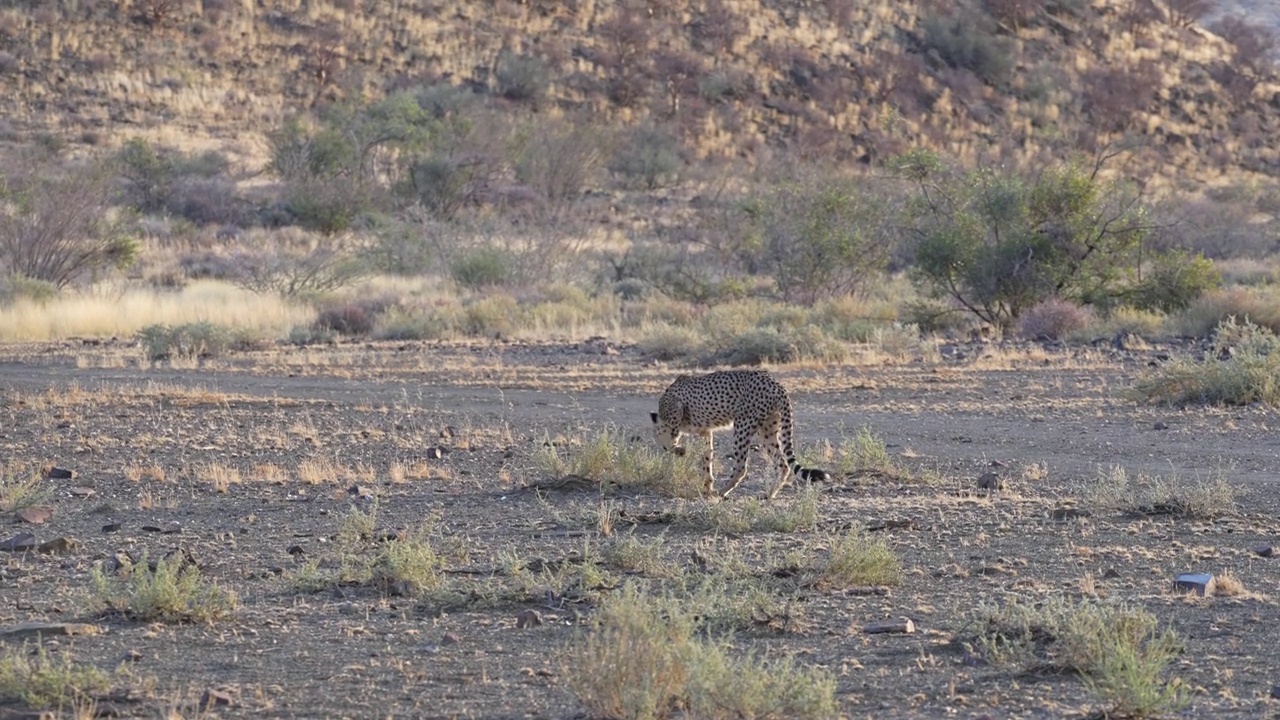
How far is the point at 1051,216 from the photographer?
2766cm

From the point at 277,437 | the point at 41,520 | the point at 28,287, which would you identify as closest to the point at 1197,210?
the point at 28,287

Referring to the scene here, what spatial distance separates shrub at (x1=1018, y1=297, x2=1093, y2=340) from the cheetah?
46.6 ft

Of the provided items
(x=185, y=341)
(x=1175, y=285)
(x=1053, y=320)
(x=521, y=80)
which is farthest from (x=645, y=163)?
(x=185, y=341)

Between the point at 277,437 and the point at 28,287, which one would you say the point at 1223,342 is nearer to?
the point at 277,437

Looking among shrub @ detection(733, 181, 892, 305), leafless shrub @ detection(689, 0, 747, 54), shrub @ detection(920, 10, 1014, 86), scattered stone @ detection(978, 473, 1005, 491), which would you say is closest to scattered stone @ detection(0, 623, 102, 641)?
scattered stone @ detection(978, 473, 1005, 491)

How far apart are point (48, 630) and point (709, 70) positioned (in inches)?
2414

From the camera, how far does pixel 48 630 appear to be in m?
7.64

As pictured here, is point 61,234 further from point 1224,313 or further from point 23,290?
point 1224,313

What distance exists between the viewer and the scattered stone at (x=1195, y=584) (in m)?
8.43

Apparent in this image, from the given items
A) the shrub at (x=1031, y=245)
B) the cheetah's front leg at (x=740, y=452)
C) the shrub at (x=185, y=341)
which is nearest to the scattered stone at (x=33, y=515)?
the cheetah's front leg at (x=740, y=452)

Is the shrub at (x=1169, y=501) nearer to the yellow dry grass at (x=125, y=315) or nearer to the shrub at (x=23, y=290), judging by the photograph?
the yellow dry grass at (x=125, y=315)

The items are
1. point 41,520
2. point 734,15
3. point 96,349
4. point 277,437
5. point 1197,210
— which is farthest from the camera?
point 734,15

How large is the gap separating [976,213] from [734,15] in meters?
44.1

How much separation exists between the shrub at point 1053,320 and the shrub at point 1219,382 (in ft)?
23.6
